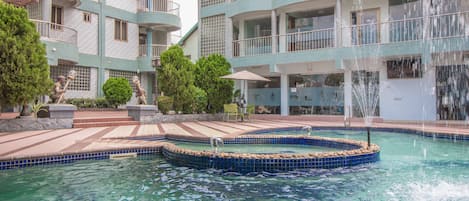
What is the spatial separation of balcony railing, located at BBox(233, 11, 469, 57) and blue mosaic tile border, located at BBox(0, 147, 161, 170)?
11265mm

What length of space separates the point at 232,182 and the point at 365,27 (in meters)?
13.1

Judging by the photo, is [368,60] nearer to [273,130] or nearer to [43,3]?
[273,130]

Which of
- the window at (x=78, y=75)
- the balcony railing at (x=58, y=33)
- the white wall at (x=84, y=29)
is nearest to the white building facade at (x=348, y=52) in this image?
the white wall at (x=84, y=29)

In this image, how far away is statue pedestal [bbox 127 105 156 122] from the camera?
14.4 meters

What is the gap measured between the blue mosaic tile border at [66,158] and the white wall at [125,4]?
1596 centimetres

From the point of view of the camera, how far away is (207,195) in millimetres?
4637

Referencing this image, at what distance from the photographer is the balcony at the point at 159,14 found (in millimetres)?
22375

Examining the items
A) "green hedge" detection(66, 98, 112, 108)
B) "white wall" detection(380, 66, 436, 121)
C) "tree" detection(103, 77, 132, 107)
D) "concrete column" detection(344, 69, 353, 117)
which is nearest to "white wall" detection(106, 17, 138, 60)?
"tree" detection(103, 77, 132, 107)

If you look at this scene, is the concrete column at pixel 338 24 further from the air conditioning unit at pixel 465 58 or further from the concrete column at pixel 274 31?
the air conditioning unit at pixel 465 58

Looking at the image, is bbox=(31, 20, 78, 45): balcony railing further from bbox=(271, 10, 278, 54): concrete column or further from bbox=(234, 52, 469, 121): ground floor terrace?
bbox=(271, 10, 278, 54): concrete column

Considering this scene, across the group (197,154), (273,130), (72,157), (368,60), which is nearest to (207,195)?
(197,154)

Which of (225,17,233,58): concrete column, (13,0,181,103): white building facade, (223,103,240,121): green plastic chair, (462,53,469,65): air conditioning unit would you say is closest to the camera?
(462,53,469,65): air conditioning unit

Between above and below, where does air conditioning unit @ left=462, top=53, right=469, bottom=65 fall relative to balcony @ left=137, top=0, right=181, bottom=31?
below

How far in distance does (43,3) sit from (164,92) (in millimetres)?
6688
